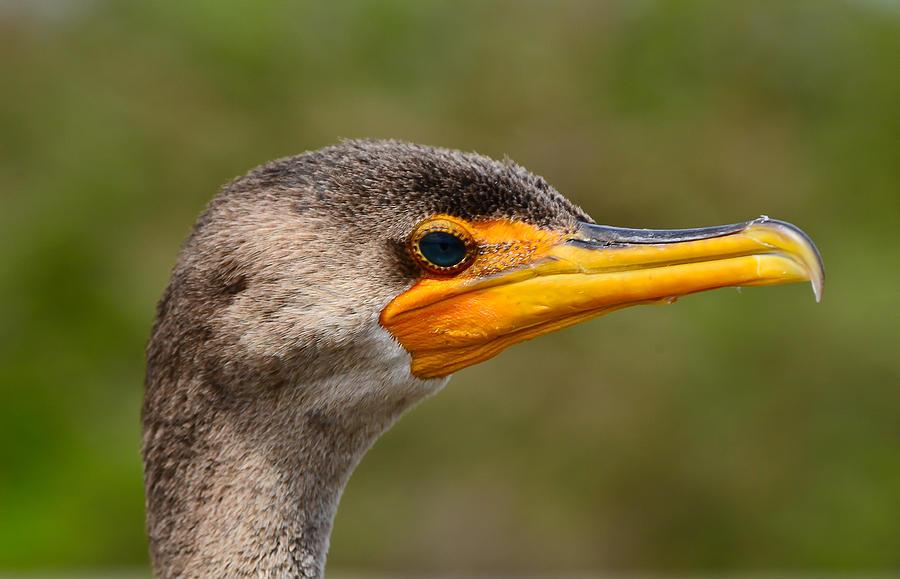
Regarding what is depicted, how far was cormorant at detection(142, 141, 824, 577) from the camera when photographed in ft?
8.98

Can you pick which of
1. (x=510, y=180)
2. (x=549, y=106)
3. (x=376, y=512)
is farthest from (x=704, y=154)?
(x=510, y=180)

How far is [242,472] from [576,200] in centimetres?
755

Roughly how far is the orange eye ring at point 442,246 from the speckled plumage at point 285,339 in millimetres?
40

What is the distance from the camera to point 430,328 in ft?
9.49

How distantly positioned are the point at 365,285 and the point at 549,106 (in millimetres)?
8246

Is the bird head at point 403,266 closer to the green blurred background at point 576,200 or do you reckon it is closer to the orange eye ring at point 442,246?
the orange eye ring at point 442,246

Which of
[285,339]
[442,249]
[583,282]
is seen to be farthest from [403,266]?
[583,282]

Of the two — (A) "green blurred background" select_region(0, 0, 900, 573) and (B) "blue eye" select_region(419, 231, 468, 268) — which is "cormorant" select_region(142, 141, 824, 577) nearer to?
(B) "blue eye" select_region(419, 231, 468, 268)

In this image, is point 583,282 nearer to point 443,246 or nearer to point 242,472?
point 443,246

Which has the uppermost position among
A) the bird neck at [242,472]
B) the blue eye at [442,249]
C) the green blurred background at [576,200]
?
the green blurred background at [576,200]

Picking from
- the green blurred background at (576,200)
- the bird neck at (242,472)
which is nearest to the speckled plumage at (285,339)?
the bird neck at (242,472)

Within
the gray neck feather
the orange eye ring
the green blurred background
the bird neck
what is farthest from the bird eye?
the green blurred background

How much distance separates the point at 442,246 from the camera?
9.27 ft

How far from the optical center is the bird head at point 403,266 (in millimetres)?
2729
